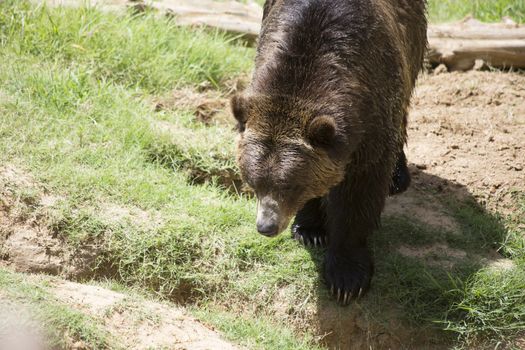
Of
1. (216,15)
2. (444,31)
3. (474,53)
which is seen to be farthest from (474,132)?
(216,15)

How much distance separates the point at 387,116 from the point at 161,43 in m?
3.45

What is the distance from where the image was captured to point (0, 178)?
19.7ft

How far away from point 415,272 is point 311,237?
34.6 inches

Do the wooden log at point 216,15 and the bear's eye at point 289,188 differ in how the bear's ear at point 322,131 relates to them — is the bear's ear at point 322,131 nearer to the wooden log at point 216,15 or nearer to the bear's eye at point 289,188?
the bear's eye at point 289,188

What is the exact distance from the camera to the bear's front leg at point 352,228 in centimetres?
566

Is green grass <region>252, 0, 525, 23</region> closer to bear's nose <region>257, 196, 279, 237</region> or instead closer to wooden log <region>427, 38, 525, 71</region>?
wooden log <region>427, 38, 525, 71</region>

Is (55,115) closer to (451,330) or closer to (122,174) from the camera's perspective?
(122,174)

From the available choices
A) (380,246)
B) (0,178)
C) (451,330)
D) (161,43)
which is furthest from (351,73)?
(161,43)

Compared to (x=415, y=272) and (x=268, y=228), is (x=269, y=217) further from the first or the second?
(x=415, y=272)

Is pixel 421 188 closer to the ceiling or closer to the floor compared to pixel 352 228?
closer to the floor

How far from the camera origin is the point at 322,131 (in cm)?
505

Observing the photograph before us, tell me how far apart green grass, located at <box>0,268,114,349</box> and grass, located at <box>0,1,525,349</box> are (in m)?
0.16

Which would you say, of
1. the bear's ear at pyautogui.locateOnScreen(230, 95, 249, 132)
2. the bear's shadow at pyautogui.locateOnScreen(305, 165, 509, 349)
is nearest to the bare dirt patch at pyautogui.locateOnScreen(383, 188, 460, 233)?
the bear's shadow at pyautogui.locateOnScreen(305, 165, 509, 349)

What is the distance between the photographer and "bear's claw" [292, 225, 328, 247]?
20.4ft
